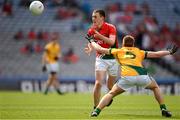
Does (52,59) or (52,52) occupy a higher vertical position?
(52,52)

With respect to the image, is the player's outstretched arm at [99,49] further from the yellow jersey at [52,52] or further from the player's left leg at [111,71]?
the yellow jersey at [52,52]

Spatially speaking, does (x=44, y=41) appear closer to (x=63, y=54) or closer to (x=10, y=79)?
(x=63, y=54)

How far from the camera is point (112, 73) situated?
1564 centimetres

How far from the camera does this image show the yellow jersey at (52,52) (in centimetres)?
2716

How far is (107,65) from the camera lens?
50.9 ft

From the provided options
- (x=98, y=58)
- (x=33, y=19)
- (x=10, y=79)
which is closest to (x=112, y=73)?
(x=98, y=58)

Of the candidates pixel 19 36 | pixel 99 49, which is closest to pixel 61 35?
pixel 19 36

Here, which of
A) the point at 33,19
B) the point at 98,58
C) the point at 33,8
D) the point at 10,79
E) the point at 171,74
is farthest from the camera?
the point at 33,19

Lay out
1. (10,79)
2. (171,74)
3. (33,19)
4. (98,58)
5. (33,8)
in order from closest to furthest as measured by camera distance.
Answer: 1. (98,58)
2. (33,8)
3. (10,79)
4. (171,74)
5. (33,19)

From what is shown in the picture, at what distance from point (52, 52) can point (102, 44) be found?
1234cm

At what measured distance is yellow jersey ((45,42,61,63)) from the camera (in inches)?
1069

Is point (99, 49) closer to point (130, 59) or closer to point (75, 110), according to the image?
point (130, 59)

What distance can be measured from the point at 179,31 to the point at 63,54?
6475mm

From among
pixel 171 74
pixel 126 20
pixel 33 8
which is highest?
pixel 33 8
